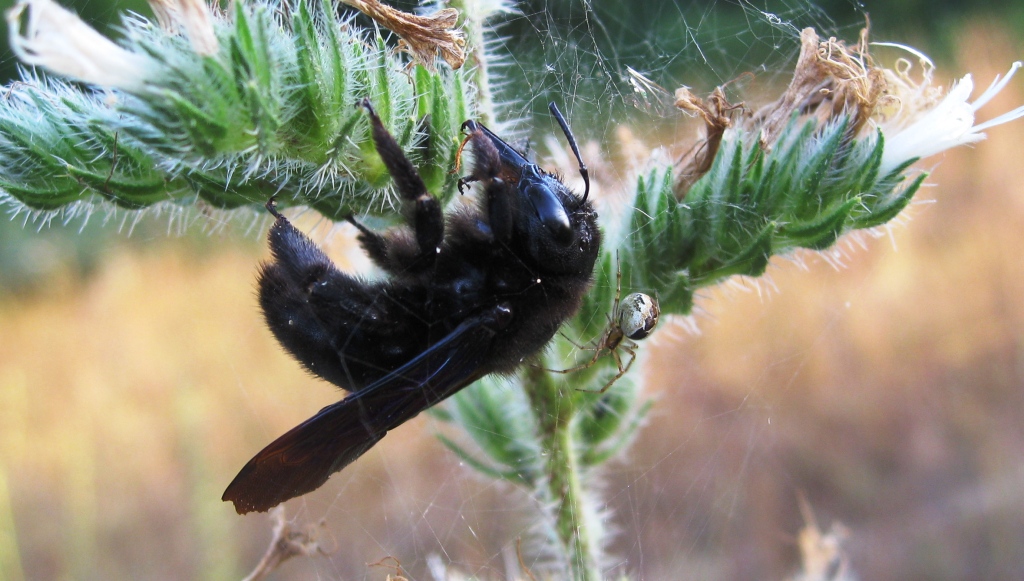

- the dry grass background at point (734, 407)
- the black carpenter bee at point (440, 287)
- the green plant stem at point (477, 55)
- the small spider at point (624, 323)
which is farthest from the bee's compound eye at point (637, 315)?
the dry grass background at point (734, 407)

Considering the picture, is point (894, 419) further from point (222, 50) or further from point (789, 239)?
point (222, 50)

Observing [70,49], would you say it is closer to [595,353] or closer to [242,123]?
[242,123]

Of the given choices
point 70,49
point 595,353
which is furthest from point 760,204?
point 70,49

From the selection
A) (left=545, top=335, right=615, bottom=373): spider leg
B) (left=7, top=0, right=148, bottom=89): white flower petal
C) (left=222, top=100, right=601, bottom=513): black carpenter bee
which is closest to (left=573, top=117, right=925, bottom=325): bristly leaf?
(left=545, top=335, right=615, bottom=373): spider leg

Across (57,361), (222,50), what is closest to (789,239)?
(222,50)

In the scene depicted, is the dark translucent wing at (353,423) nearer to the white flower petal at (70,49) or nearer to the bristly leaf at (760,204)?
the bristly leaf at (760,204)

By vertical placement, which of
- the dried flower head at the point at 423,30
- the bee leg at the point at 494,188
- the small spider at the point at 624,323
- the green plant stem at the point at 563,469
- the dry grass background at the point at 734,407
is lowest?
the dry grass background at the point at 734,407
